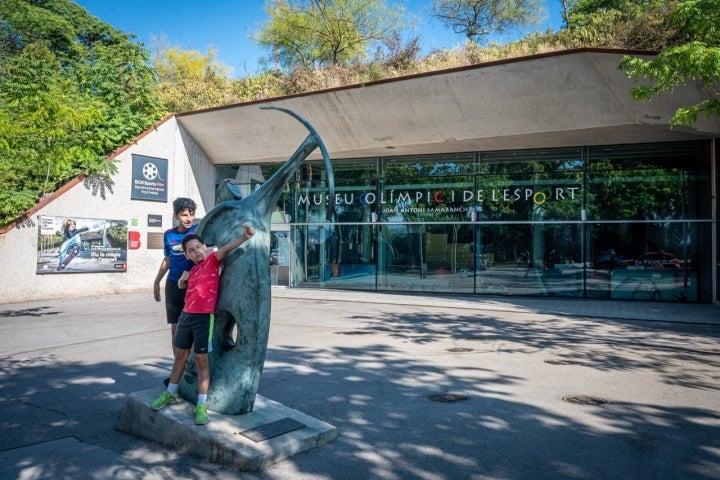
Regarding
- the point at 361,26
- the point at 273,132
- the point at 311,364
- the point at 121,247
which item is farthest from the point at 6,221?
the point at 361,26

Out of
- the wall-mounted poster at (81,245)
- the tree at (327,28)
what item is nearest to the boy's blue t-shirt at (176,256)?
the wall-mounted poster at (81,245)

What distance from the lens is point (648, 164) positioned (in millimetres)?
16359

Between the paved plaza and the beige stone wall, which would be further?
the beige stone wall

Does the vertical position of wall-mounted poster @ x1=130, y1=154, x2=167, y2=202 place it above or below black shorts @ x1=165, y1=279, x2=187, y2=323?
above

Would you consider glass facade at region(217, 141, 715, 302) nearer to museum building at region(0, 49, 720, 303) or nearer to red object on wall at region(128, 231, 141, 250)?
museum building at region(0, 49, 720, 303)

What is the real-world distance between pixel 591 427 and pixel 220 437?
3155 mm

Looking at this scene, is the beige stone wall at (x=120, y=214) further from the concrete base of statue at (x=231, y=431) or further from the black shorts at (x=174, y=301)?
the concrete base of statue at (x=231, y=431)

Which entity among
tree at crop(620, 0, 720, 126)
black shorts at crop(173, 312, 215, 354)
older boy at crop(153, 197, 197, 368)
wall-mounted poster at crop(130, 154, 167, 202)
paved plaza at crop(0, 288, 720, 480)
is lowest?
paved plaza at crop(0, 288, 720, 480)

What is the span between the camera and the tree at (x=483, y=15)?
31.5m

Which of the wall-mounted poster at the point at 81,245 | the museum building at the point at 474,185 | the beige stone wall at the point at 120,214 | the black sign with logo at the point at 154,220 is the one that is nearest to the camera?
the museum building at the point at 474,185

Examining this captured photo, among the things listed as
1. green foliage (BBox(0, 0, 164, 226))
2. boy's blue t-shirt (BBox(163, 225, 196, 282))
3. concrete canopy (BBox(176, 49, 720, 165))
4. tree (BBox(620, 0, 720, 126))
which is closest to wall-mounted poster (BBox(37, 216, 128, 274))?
green foliage (BBox(0, 0, 164, 226))

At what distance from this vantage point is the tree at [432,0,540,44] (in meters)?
31.5

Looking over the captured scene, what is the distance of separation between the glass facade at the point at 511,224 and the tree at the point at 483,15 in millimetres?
16137

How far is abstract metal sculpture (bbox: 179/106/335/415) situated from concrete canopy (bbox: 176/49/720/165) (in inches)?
416
